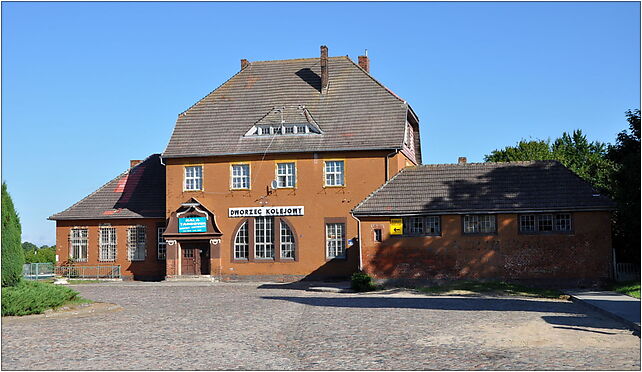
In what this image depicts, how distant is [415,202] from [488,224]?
3.26m

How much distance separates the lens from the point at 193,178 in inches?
1604

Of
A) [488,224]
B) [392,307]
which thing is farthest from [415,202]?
[392,307]

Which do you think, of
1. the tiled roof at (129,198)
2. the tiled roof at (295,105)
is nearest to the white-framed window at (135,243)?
the tiled roof at (129,198)

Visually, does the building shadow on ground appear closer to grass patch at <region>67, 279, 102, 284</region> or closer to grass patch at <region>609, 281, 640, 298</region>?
grass patch at <region>609, 281, 640, 298</region>

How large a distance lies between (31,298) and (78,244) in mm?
23677

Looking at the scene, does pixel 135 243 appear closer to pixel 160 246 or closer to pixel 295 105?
pixel 160 246

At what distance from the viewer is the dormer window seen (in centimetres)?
3988

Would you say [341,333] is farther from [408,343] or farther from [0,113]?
[0,113]

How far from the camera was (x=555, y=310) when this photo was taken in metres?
22.2

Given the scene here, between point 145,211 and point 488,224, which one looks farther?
point 145,211

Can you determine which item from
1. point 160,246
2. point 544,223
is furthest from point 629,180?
point 160,246

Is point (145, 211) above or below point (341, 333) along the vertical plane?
above

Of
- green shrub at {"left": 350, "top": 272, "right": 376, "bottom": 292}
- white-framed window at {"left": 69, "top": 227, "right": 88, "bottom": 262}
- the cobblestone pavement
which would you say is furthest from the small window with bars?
white-framed window at {"left": 69, "top": 227, "right": 88, "bottom": 262}

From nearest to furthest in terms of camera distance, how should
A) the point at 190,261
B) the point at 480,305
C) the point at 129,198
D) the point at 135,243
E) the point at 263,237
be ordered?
the point at 480,305 → the point at 263,237 → the point at 190,261 → the point at 135,243 → the point at 129,198
